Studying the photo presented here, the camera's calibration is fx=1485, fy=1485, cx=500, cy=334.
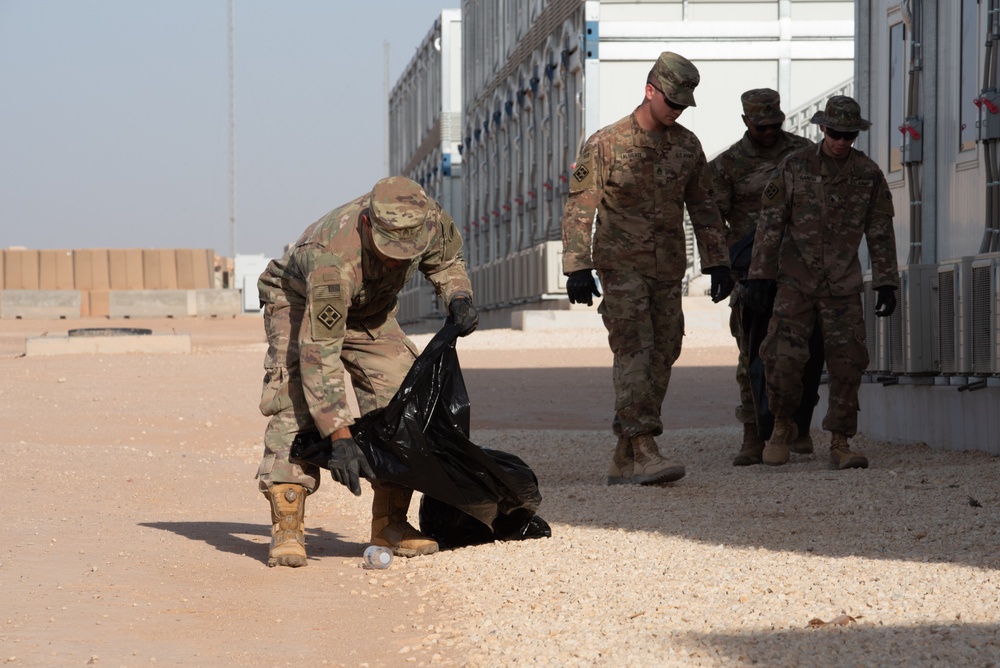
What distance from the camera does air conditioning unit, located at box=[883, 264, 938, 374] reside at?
27.3 feet

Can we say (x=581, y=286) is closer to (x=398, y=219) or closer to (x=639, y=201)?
(x=639, y=201)

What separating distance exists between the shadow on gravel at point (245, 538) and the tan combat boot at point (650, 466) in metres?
1.41

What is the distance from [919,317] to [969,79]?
1.39 meters

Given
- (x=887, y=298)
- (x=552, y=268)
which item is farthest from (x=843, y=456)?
(x=552, y=268)

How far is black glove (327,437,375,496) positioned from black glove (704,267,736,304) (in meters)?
2.46

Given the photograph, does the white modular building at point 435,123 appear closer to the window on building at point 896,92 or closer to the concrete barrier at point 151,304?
the concrete barrier at point 151,304

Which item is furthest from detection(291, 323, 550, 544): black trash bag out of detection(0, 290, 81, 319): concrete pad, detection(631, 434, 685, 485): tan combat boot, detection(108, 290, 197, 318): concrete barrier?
detection(0, 290, 81, 319): concrete pad

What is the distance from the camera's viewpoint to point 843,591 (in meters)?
4.36

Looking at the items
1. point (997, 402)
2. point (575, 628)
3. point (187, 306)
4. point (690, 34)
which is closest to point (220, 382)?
point (997, 402)

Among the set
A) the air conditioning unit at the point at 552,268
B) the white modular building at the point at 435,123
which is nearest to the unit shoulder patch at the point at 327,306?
the air conditioning unit at the point at 552,268

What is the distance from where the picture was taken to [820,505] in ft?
20.2

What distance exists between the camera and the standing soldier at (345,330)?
16.7ft

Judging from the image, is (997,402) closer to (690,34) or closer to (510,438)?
(510,438)

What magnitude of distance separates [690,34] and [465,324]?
22729mm
